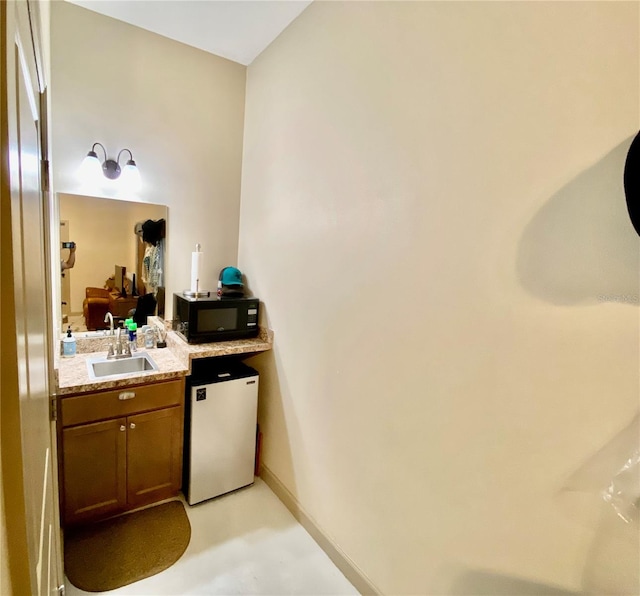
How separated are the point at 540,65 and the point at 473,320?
2.76 feet

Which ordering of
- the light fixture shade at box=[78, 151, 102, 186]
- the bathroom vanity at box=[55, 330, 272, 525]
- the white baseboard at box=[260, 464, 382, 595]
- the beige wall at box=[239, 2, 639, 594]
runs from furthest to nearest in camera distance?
the light fixture shade at box=[78, 151, 102, 186], the bathroom vanity at box=[55, 330, 272, 525], the white baseboard at box=[260, 464, 382, 595], the beige wall at box=[239, 2, 639, 594]

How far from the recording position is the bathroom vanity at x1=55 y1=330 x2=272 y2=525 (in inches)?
71.5

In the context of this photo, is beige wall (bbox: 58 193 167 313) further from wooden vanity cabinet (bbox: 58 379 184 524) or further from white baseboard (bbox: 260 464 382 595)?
white baseboard (bbox: 260 464 382 595)

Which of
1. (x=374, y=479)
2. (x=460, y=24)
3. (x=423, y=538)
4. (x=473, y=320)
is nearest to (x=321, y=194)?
(x=460, y=24)

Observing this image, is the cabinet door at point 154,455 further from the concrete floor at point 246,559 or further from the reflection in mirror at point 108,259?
the reflection in mirror at point 108,259

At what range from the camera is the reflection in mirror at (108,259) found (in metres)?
2.22

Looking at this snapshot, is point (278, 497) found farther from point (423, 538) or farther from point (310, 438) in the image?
point (423, 538)

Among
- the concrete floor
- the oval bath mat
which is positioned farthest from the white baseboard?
the oval bath mat

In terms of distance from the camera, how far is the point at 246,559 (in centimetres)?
189

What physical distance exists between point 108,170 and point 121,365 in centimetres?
128

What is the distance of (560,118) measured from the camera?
1019 mm

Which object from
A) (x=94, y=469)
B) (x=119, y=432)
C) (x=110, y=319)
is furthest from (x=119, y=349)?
(x=94, y=469)

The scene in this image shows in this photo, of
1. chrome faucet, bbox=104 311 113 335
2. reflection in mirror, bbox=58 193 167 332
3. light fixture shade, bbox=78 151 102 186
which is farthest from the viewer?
chrome faucet, bbox=104 311 113 335

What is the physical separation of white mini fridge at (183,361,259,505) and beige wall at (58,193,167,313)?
3.18 feet
